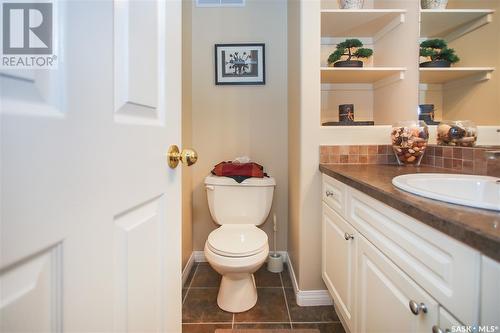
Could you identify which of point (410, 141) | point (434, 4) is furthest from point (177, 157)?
point (434, 4)

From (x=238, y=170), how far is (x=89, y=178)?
1.48 m

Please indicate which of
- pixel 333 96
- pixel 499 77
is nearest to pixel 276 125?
pixel 333 96

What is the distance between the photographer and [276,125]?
2084 mm

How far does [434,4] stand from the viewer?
4.79 feet

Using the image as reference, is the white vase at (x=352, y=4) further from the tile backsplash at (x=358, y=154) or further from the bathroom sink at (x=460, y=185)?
the bathroom sink at (x=460, y=185)

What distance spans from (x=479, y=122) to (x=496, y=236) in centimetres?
113

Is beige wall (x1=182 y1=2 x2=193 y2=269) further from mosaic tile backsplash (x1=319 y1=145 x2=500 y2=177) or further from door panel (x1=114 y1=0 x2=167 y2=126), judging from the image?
door panel (x1=114 y1=0 x2=167 y2=126)

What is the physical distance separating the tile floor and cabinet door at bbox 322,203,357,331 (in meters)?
0.24

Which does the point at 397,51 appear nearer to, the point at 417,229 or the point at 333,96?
the point at 333,96

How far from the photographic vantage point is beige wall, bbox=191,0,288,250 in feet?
6.69

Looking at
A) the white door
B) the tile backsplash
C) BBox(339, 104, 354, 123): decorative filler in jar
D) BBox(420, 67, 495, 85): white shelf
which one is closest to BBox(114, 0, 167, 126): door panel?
the white door

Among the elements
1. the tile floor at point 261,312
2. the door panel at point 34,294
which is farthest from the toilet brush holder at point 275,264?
the door panel at point 34,294

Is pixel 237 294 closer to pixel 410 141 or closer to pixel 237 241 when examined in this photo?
pixel 237 241
